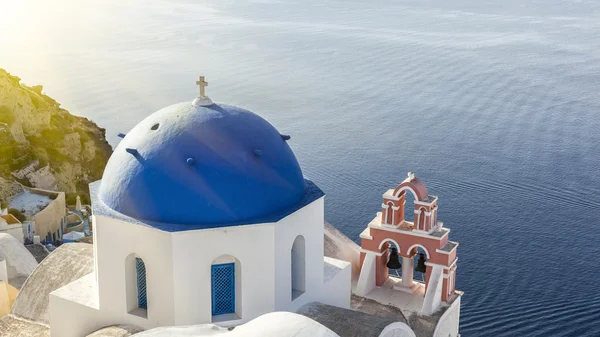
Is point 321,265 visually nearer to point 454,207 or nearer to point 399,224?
point 399,224

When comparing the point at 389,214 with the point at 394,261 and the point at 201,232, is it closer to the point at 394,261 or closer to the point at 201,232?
the point at 394,261

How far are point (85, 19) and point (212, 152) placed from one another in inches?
2534

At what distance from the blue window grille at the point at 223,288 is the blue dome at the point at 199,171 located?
2.32 feet

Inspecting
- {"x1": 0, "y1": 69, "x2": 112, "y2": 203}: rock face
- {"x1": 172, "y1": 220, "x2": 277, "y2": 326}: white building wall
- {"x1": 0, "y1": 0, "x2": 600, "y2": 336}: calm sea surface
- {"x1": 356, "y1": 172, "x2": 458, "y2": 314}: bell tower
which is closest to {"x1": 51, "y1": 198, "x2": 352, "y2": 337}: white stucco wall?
{"x1": 172, "y1": 220, "x2": 277, "y2": 326}: white building wall

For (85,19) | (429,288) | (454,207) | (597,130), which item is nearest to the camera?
(429,288)

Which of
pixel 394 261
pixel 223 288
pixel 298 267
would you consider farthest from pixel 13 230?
pixel 223 288

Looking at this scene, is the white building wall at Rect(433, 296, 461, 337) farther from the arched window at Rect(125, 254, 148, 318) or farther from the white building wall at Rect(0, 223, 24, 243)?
the white building wall at Rect(0, 223, 24, 243)

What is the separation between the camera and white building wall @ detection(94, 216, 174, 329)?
30.8 feet

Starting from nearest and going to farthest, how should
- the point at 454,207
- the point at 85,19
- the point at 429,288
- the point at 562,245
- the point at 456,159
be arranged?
the point at 429,288
the point at 562,245
the point at 454,207
the point at 456,159
the point at 85,19

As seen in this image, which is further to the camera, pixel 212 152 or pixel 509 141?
pixel 509 141

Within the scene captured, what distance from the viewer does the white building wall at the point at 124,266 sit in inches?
370

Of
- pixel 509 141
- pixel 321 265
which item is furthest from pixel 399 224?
pixel 509 141

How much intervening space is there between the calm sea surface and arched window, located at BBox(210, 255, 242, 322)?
11.8 metres

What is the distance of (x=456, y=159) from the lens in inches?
1238
